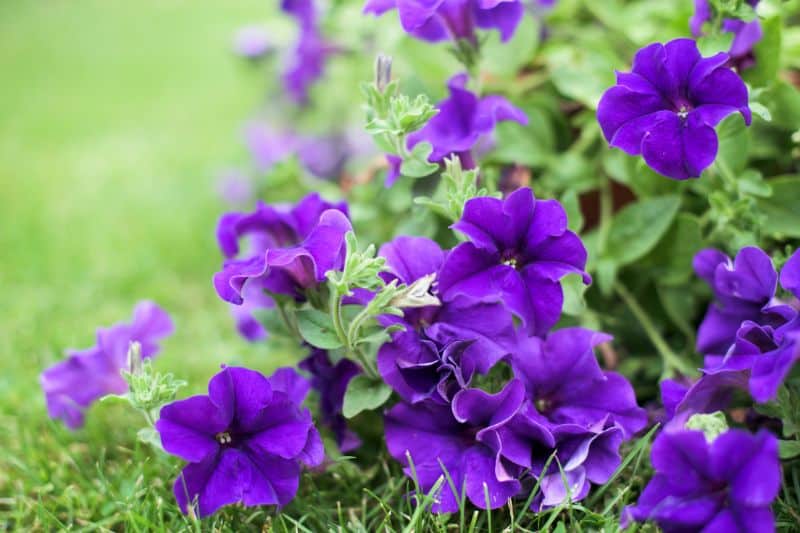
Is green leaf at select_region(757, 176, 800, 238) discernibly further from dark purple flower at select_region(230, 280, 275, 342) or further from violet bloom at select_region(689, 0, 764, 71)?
dark purple flower at select_region(230, 280, 275, 342)

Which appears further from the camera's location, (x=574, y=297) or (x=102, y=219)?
(x=102, y=219)

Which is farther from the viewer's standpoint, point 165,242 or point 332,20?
point 165,242

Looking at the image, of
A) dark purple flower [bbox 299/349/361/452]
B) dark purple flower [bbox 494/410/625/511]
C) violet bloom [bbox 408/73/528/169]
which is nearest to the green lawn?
dark purple flower [bbox 299/349/361/452]

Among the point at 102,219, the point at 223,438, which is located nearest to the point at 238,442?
the point at 223,438

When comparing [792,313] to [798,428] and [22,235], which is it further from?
[22,235]

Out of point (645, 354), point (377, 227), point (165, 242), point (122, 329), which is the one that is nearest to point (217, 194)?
point (165, 242)

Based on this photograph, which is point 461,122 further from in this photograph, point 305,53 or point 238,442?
point 305,53
